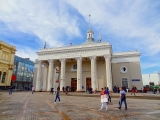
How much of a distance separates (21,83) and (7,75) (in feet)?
78.3

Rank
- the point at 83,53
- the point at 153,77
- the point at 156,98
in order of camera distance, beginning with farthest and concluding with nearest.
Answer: the point at 153,77 → the point at 83,53 → the point at 156,98

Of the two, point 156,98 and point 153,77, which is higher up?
point 153,77

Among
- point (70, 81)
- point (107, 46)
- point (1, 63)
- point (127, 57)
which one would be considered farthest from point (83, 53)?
point (1, 63)

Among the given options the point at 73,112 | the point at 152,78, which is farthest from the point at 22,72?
the point at 152,78

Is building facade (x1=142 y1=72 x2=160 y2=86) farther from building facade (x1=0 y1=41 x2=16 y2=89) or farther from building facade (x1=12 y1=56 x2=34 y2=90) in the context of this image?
building facade (x1=0 y1=41 x2=16 y2=89)

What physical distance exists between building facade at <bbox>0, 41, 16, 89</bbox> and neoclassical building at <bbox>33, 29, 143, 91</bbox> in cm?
901

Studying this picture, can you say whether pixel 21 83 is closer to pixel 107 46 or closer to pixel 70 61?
pixel 70 61

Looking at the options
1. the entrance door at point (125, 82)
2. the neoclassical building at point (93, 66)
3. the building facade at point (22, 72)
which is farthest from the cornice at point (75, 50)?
the building facade at point (22, 72)

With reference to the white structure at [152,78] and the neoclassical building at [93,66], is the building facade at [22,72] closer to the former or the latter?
the neoclassical building at [93,66]

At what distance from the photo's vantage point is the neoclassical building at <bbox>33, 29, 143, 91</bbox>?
2825 cm

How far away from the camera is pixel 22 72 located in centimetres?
5512

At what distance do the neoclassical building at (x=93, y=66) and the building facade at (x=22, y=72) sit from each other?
24224 millimetres

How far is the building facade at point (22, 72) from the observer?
5172 cm

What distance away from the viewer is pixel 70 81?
33438mm
